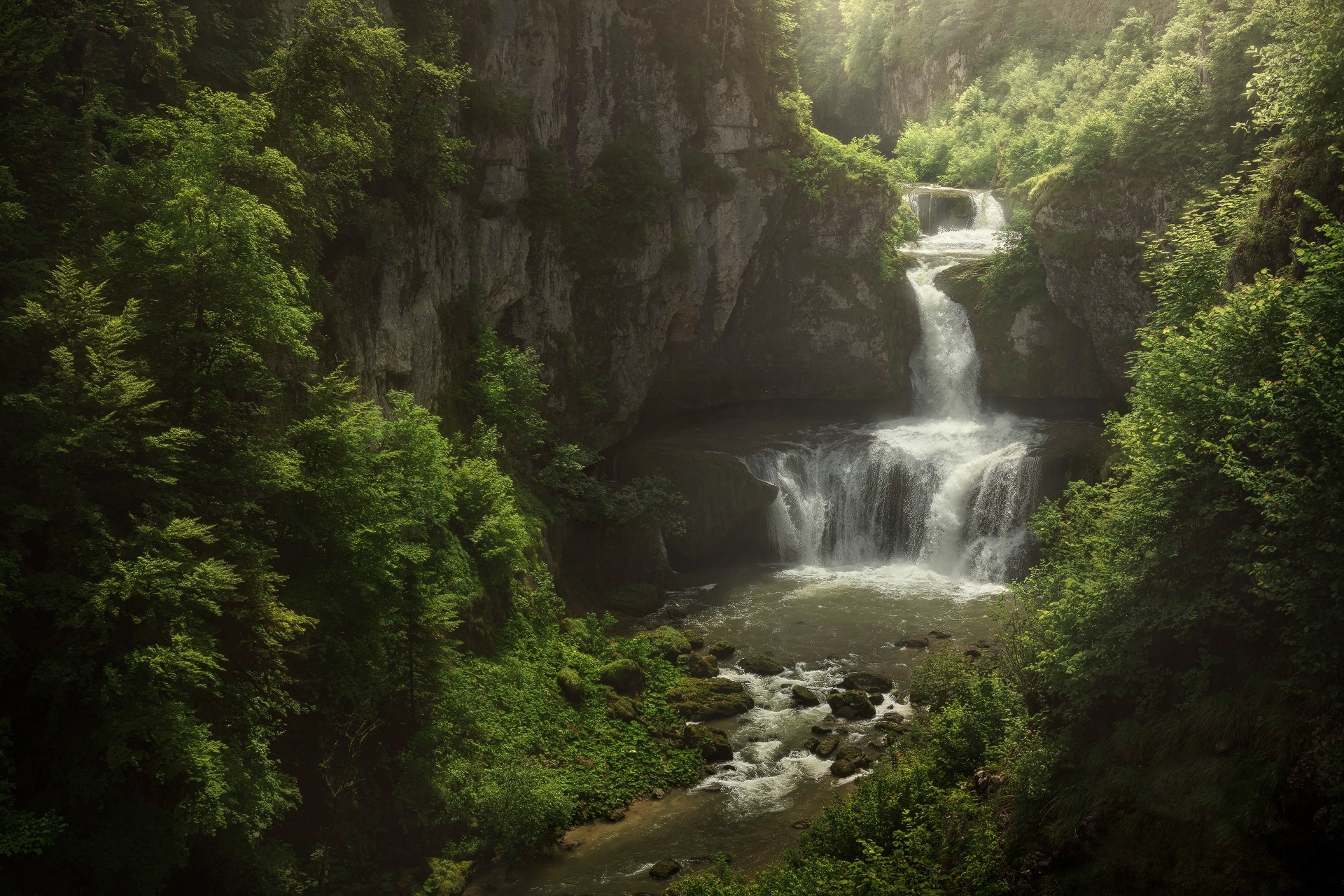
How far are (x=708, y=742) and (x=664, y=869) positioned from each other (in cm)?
404

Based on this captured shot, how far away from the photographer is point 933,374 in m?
35.2

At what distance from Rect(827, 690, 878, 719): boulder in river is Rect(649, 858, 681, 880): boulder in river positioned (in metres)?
6.40

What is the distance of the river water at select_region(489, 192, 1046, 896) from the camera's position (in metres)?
15.2

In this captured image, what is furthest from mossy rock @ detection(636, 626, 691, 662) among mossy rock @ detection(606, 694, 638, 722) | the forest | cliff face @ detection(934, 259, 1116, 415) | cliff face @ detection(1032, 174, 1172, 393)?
cliff face @ detection(1032, 174, 1172, 393)

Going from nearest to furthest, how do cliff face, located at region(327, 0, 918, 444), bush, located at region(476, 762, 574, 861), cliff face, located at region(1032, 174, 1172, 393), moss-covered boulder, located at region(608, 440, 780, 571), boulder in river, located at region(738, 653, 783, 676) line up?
bush, located at region(476, 762, 574, 861) → cliff face, located at region(327, 0, 918, 444) → boulder in river, located at region(738, 653, 783, 676) → moss-covered boulder, located at region(608, 440, 780, 571) → cliff face, located at region(1032, 174, 1172, 393)

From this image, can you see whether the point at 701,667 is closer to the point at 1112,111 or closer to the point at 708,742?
the point at 708,742

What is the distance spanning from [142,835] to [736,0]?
105 feet

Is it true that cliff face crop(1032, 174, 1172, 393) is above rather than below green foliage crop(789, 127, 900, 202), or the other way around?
below

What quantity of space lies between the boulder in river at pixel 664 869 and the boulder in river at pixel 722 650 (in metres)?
8.14

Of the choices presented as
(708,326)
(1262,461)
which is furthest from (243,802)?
(708,326)

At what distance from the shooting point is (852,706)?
63.4 feet

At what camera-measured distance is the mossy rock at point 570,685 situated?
61.5 feet

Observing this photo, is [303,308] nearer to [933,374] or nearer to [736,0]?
[736,0]

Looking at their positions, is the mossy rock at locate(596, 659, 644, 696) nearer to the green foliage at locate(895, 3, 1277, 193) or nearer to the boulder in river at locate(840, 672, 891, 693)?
the boulder in river at locate(840, 672, 891, 693)
